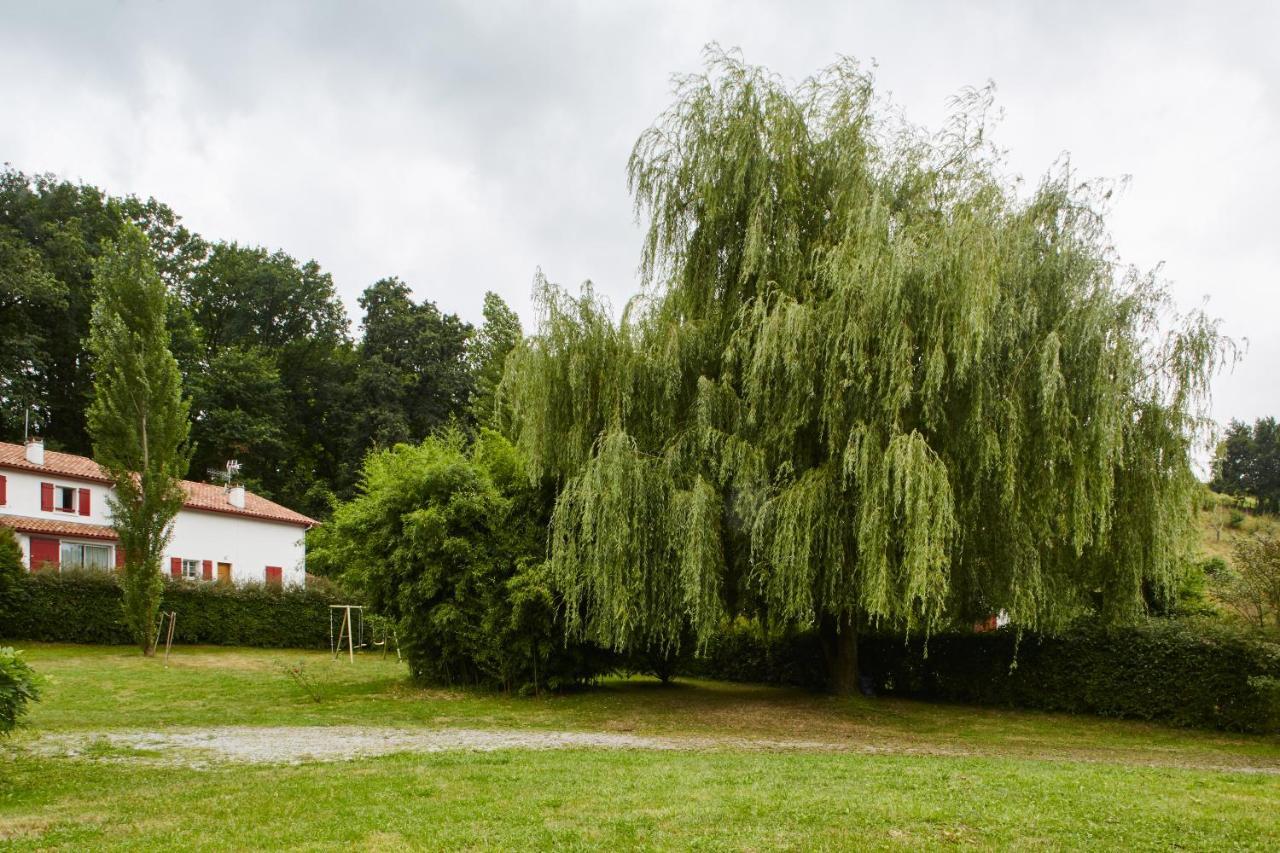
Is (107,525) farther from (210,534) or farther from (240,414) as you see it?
(240,414)

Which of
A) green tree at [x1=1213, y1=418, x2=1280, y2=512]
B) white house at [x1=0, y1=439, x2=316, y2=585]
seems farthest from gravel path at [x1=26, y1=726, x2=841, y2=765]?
green tree at [x1=1213, y1=418, x2=1280, y2=512]

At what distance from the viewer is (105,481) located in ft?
100

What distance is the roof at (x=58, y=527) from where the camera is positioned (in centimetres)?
2897

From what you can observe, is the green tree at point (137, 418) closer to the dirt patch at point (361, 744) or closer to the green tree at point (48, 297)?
the dirt patch at point (361, 744)

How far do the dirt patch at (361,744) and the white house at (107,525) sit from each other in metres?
17.7

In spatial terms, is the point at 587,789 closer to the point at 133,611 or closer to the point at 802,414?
the point at 802,414

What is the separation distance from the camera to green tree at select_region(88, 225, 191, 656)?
2336 centimetres

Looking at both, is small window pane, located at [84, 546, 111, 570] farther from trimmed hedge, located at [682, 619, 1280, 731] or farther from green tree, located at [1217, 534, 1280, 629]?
green tree, located at [1217, 534, 1280, 629]

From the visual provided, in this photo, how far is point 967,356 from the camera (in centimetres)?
1120

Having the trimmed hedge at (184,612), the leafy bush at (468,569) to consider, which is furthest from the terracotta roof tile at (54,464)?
the leafy bush at (468,569)

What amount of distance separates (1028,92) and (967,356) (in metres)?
4.86

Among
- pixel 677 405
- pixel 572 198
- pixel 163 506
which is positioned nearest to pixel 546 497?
pixel 677 405

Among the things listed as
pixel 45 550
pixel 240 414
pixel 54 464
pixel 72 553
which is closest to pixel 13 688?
pixel 45 550

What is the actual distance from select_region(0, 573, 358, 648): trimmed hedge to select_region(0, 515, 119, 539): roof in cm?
401
